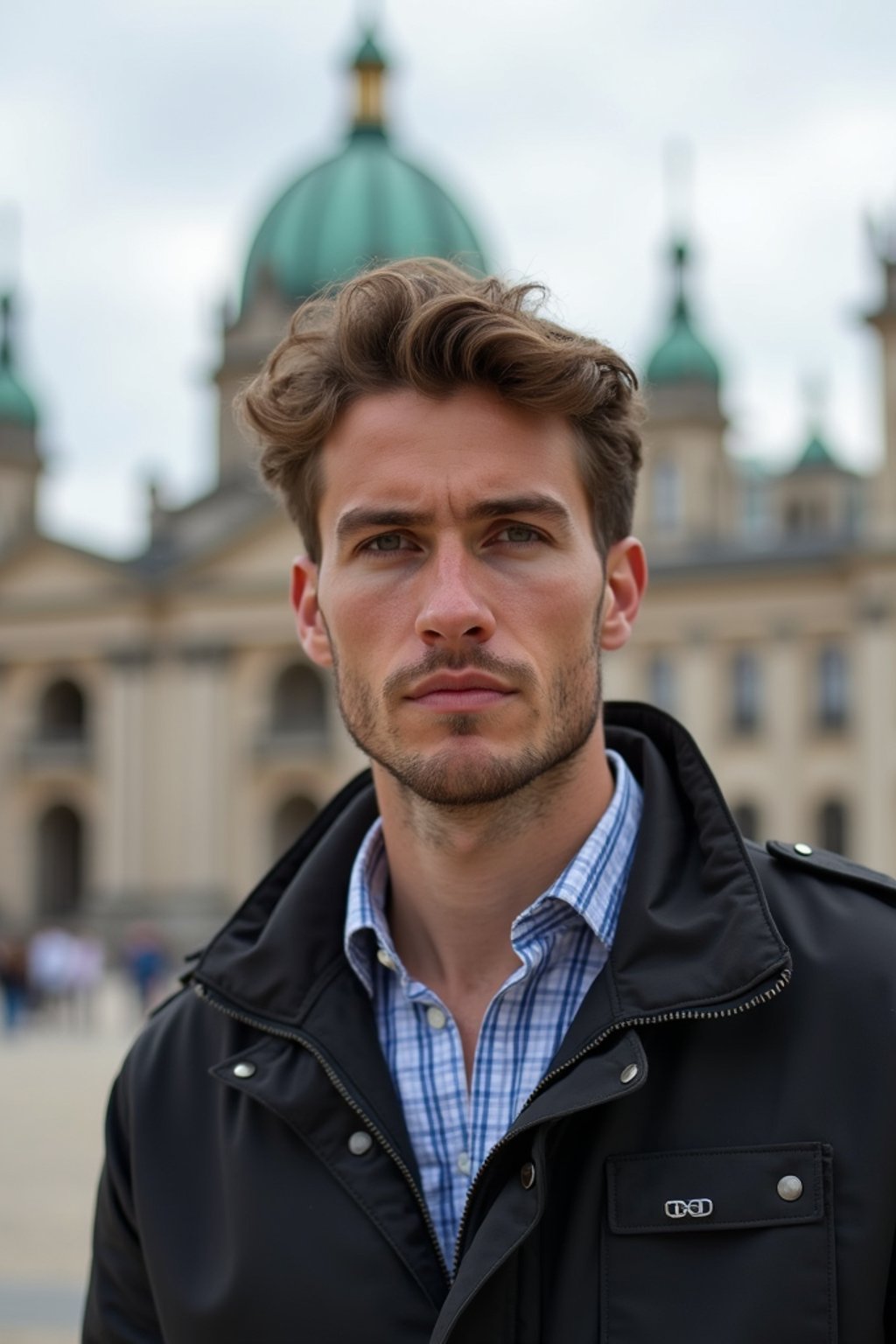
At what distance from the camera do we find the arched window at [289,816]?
51.0m

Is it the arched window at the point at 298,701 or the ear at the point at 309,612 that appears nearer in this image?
the ear at the point at 309,612

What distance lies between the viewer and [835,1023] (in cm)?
255

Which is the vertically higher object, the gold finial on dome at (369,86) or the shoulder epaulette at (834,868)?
the gold finial on dome at (369,86)

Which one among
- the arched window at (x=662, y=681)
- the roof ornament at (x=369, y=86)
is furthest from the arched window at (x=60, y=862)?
the roof ornament at (x=369, y=86)

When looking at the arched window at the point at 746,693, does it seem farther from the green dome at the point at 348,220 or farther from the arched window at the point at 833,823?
the green dome at the point at 348,220

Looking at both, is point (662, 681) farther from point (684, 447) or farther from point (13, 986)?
point (13, 986)

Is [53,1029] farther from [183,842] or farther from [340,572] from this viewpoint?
[340,572]

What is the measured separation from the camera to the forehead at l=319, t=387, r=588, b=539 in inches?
111

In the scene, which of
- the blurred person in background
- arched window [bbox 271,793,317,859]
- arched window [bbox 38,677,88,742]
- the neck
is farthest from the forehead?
arched window [bbox 38,677,88,742]

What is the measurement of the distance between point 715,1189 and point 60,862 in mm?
53371

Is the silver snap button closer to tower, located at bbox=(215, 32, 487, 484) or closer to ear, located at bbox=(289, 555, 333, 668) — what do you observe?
ear, located at bbox=(289, 555, 333, 668)

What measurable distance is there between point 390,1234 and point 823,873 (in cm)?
84

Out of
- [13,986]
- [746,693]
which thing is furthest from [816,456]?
[13,986]

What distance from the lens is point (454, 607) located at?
2.75 m
